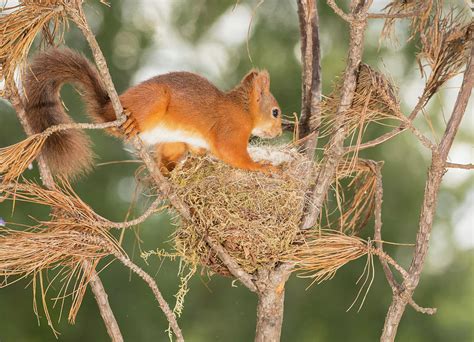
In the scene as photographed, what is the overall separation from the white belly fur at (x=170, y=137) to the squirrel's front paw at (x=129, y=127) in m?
0.12

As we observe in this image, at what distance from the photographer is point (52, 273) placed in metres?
4.39

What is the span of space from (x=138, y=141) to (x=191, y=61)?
259 cm

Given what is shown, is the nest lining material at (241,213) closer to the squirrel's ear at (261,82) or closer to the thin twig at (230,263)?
the thin twig at (230,263)

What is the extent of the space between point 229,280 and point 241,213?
99.2 inches

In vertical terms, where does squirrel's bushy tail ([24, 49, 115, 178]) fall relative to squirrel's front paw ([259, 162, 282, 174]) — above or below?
above

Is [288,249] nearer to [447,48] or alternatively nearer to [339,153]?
[339,153]

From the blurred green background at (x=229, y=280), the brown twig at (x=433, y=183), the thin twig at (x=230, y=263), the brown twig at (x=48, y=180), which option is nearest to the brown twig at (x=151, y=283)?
the brown twig at (x=48, y=180)

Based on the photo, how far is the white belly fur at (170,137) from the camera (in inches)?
90.4

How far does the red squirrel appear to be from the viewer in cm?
Result: 214

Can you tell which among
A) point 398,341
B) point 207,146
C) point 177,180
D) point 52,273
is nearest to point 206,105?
point 207,146

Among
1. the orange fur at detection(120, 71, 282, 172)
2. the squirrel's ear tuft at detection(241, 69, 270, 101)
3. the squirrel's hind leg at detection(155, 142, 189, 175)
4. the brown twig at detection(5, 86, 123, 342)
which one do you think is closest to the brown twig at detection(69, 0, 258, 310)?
the orange fur at detection(120, 71, 282, 172)

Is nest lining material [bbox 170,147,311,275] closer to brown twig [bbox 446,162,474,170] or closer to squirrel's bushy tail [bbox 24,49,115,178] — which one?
squirrel's bushy tail [bbox 24,49,115,178]

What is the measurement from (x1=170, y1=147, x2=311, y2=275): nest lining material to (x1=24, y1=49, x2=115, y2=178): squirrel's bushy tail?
1.03 ft

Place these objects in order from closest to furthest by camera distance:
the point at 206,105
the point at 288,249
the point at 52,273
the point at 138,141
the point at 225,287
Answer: the point at 138,141
the point at 288,249
the point at 206,105
the point at 52,273
the point at 225,287
